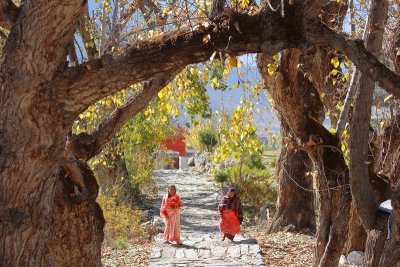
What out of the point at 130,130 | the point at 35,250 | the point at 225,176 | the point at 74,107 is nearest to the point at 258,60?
the point at 74,107

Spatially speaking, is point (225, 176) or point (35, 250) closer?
point (35, 250)

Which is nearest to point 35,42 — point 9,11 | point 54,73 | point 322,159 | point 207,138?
point 54,73

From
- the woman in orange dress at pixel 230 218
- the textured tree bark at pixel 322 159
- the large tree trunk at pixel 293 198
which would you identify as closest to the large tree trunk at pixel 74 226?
the textured tree bark at pixel 322 159

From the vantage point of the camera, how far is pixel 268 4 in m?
5.24

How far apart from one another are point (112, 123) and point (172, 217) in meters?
7.67

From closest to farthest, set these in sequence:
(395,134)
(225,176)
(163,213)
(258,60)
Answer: (258,60) → (395,134) → (163,213) → (225,176)

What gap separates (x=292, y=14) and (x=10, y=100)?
219 centimetres

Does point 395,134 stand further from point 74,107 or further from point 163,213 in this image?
point 163,213

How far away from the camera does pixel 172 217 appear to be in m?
15.3

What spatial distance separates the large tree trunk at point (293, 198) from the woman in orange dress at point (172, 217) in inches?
96.2

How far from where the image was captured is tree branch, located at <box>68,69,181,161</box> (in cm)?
768

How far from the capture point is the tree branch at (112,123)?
7682mm

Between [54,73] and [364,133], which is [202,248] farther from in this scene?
[54,73]

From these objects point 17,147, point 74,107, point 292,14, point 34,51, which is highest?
point 292,14
